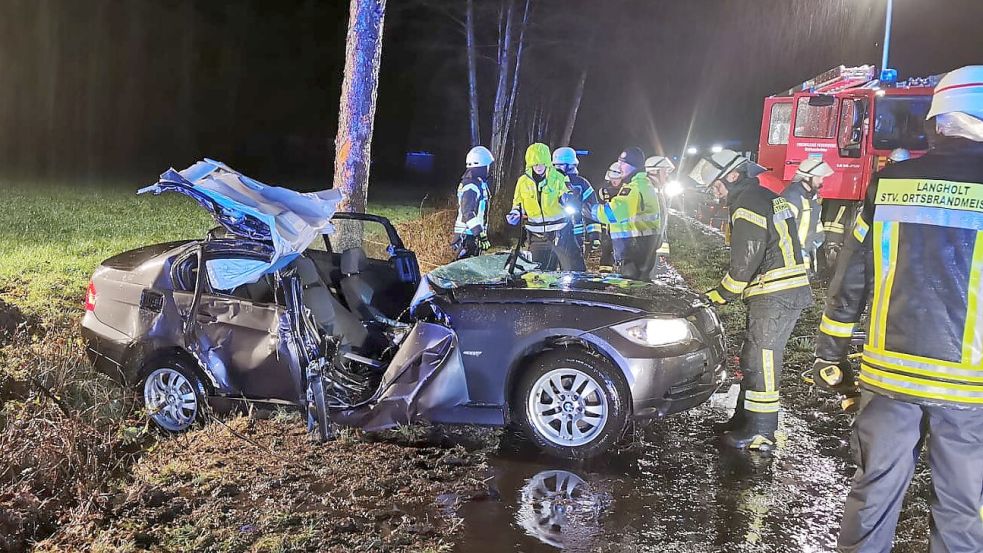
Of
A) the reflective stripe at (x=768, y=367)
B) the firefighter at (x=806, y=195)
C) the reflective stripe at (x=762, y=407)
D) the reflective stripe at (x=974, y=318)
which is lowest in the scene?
the reflective stripe at (x=762, y=407)

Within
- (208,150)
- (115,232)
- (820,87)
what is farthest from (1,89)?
(820,87)

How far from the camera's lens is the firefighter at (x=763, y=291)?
188 inches

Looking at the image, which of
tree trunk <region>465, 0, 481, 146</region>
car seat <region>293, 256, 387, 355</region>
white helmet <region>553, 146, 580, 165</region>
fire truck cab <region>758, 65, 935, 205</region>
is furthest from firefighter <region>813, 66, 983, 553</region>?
tree trunk <region>465, 0, 481, 146</region>

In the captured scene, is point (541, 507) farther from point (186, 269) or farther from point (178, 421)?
point (186, 269)

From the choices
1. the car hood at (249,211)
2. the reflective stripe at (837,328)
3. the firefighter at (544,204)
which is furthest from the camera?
the firefighter at (544,204)

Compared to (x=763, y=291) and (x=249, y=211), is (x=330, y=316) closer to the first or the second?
(x=249, y=211)

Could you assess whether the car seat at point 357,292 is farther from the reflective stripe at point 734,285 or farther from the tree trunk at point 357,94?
the tree trunk at point 357,94

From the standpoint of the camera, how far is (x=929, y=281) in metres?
2.68

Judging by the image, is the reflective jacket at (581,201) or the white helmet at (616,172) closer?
the white helmet at (616,172)

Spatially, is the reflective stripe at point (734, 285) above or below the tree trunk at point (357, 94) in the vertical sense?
below

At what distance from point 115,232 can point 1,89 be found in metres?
42.4

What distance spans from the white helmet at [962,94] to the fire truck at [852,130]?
7.82 m

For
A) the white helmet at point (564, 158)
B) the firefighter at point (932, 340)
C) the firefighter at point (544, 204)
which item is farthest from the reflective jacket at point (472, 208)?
the firefighter at point (932, 340)

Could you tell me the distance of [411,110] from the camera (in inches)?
1875
